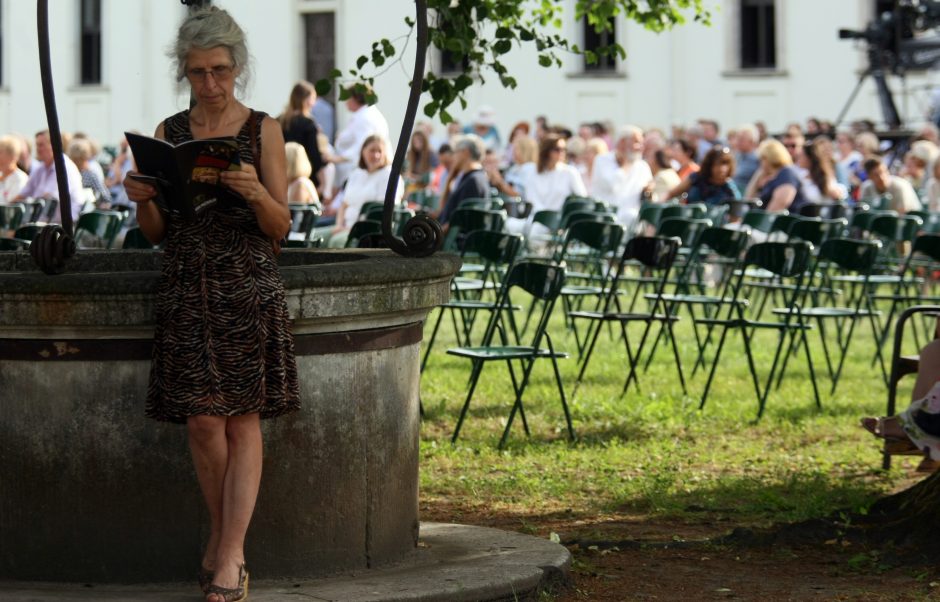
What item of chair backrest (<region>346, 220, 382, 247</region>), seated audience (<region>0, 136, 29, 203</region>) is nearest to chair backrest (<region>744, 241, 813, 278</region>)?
chair backrest (<region>346, 220, 382, 247</region>)

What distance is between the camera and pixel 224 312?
5414mm

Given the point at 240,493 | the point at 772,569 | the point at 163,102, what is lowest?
the point at 772,569

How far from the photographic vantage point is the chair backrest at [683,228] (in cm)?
1360

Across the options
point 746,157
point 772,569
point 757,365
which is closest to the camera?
point 772,569

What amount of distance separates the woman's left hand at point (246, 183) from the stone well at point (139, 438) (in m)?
0.33

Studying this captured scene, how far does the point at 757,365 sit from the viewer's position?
12805mm

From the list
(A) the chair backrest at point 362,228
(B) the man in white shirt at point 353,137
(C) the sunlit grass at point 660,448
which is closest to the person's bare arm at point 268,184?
(C) the sunlit grass at point 660,448

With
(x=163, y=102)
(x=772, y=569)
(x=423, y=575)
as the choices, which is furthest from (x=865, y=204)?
(x=163, y=102)

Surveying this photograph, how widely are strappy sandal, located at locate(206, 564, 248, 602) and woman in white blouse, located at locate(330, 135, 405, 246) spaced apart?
9.43 m

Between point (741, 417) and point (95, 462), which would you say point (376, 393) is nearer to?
point (95, 462)

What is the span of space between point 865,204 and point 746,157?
4501 mm

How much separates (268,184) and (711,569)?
7.61ft

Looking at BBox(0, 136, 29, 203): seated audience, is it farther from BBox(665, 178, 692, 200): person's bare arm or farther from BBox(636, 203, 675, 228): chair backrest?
BBox(665, 178, 692, 200): person's bare arm

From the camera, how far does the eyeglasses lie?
5500 mm
